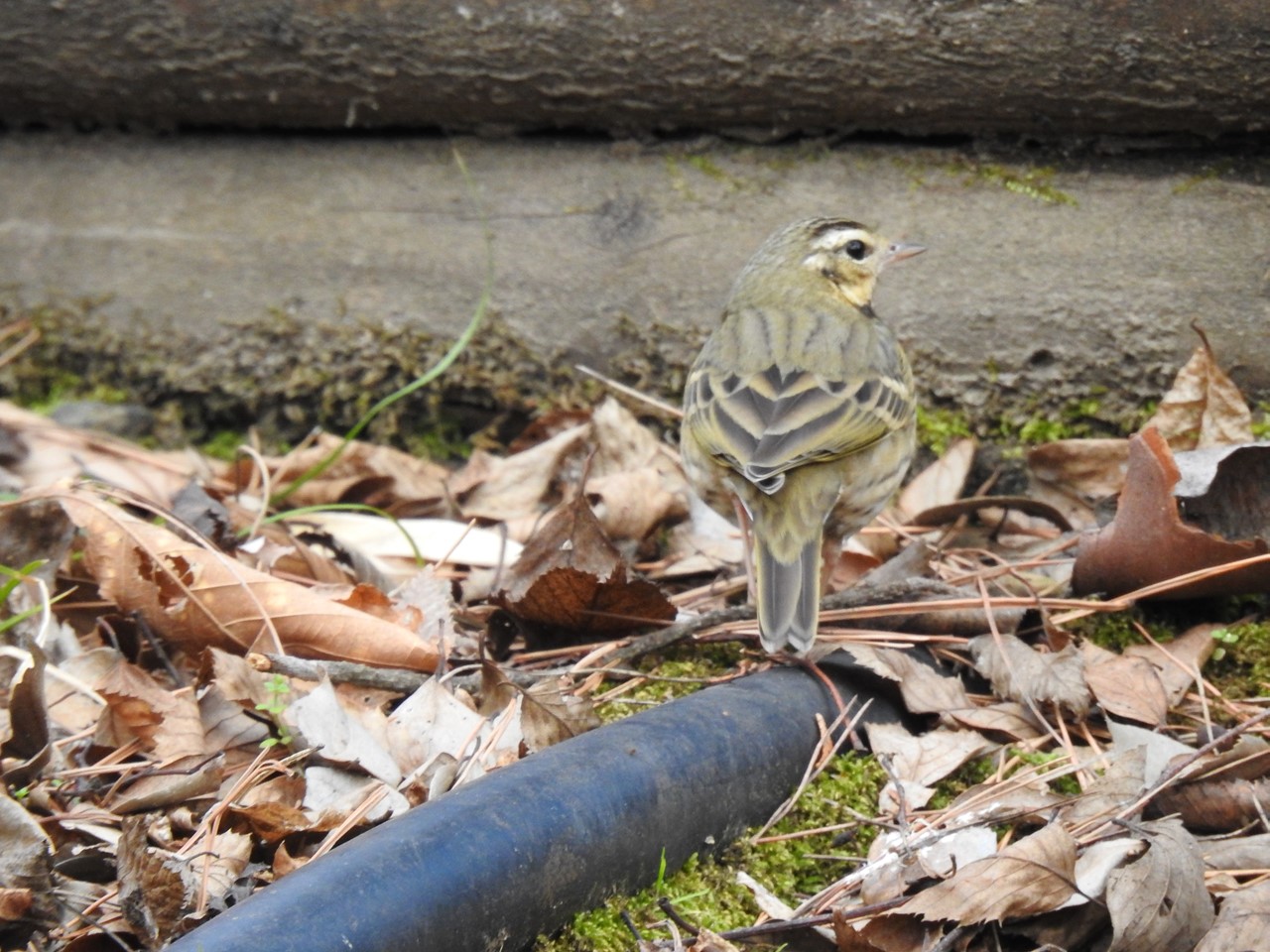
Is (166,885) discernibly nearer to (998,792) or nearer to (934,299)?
(998,792)

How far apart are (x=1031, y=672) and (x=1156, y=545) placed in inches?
19.4

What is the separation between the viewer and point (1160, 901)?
254cm

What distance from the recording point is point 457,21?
4.86 meters

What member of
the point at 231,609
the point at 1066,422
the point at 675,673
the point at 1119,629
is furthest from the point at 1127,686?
the point at 231,609

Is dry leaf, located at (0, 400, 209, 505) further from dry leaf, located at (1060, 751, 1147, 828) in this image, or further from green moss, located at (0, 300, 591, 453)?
dry leaf, located at (1060, 751, 1147, 828)

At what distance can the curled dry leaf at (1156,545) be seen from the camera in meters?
3.56

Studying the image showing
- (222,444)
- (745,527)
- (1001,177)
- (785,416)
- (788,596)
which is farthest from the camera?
(222,444)

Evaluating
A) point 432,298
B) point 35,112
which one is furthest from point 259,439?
Answer: point 35,112

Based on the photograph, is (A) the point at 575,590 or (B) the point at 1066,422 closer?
(A) the point at 575,590

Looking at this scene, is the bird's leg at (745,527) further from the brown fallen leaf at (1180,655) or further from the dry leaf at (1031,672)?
the brown fallen leaf at (1180,655)

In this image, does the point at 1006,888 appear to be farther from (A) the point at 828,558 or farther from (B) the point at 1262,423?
(B) the point at 1262,423

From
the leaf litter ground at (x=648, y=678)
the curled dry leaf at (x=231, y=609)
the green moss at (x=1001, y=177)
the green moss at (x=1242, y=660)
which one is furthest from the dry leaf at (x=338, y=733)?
the green moss at (x=1001, y=177)

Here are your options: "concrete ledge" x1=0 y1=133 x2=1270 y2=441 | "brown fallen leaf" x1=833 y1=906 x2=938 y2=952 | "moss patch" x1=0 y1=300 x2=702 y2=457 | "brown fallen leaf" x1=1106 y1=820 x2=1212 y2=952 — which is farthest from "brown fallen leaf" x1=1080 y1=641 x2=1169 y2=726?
"moss patch" x1=0 y1=300 x2=702 y2=457

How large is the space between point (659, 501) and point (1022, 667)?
57.1 inches
